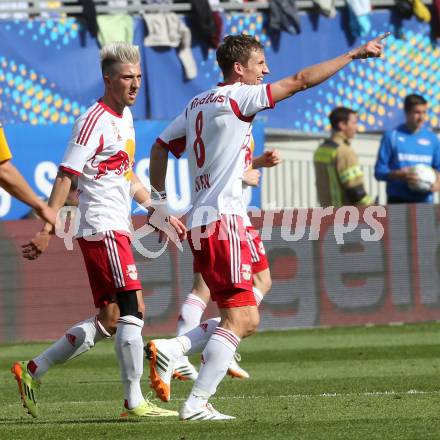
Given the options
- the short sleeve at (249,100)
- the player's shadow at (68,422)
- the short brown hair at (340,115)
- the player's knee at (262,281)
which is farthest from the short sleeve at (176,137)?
the short brown hair at (340,115)

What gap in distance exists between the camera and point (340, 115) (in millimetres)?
14836

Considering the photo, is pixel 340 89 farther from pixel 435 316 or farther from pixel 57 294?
pixel 57 294

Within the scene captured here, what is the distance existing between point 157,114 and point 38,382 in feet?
31.4

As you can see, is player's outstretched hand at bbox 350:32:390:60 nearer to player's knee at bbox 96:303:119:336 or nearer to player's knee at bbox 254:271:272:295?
player's knee at bbox 96:303:119:336

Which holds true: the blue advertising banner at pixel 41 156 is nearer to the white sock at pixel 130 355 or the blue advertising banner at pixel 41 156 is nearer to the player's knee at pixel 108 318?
the player's knee at pixel 108 318

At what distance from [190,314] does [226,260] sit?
270 centimetres

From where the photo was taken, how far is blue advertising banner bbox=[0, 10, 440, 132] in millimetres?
16641

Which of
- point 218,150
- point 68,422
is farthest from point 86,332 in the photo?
point 218,150

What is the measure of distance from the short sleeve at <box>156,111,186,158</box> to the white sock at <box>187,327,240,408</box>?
1316mm

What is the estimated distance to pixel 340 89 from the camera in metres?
18.2

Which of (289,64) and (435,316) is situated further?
(289,64)

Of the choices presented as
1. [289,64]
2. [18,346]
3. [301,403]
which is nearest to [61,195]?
[301,403]

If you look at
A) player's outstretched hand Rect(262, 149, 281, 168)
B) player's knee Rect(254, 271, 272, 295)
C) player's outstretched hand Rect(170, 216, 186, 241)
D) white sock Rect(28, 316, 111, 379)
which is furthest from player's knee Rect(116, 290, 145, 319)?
player's knee Rect(254, 271, 272, 295)

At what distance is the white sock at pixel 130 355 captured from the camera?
7.53 meters
